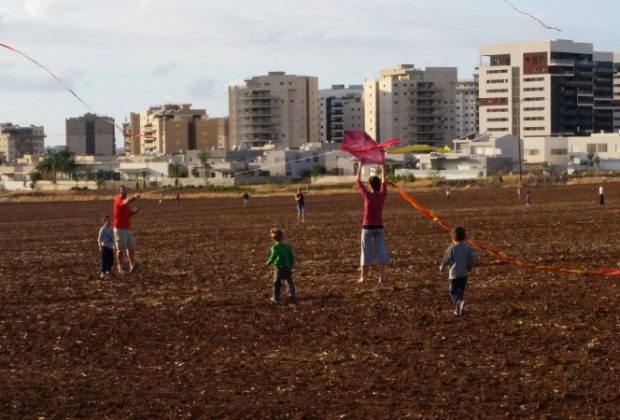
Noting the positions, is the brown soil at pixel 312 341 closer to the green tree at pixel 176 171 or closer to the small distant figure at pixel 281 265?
the small distant figure at pixel 281 265

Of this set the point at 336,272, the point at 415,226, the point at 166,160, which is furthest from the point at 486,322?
the point at 166,160

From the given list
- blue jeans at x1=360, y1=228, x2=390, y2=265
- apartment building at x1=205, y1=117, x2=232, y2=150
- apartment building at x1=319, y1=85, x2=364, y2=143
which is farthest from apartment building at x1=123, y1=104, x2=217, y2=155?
blue jeans at x1=360, y1=228, x2=390, y2=265

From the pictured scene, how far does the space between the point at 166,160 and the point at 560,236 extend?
115879 mm

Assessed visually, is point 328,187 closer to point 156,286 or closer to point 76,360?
point 156,286

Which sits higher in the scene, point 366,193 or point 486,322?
point 366,193

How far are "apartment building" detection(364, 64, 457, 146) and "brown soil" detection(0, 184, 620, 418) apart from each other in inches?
5621

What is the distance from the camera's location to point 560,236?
88.7 ft

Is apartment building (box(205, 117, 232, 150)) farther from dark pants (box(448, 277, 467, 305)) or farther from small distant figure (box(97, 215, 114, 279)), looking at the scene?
dark pants (box(448, 277, 467, 305))

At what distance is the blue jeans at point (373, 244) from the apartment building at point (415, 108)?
146447 mm

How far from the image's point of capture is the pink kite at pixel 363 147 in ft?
51.1

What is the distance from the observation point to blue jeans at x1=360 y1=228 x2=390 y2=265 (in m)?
16.6

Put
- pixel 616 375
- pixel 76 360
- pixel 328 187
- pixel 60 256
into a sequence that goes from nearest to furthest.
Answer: pixel 616 375
pixel 76 360
pixel 60 256
pixel 328 187

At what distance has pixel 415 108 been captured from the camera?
543 ft

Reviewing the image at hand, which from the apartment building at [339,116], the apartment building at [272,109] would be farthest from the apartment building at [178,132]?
the apartment building at [339,116]
